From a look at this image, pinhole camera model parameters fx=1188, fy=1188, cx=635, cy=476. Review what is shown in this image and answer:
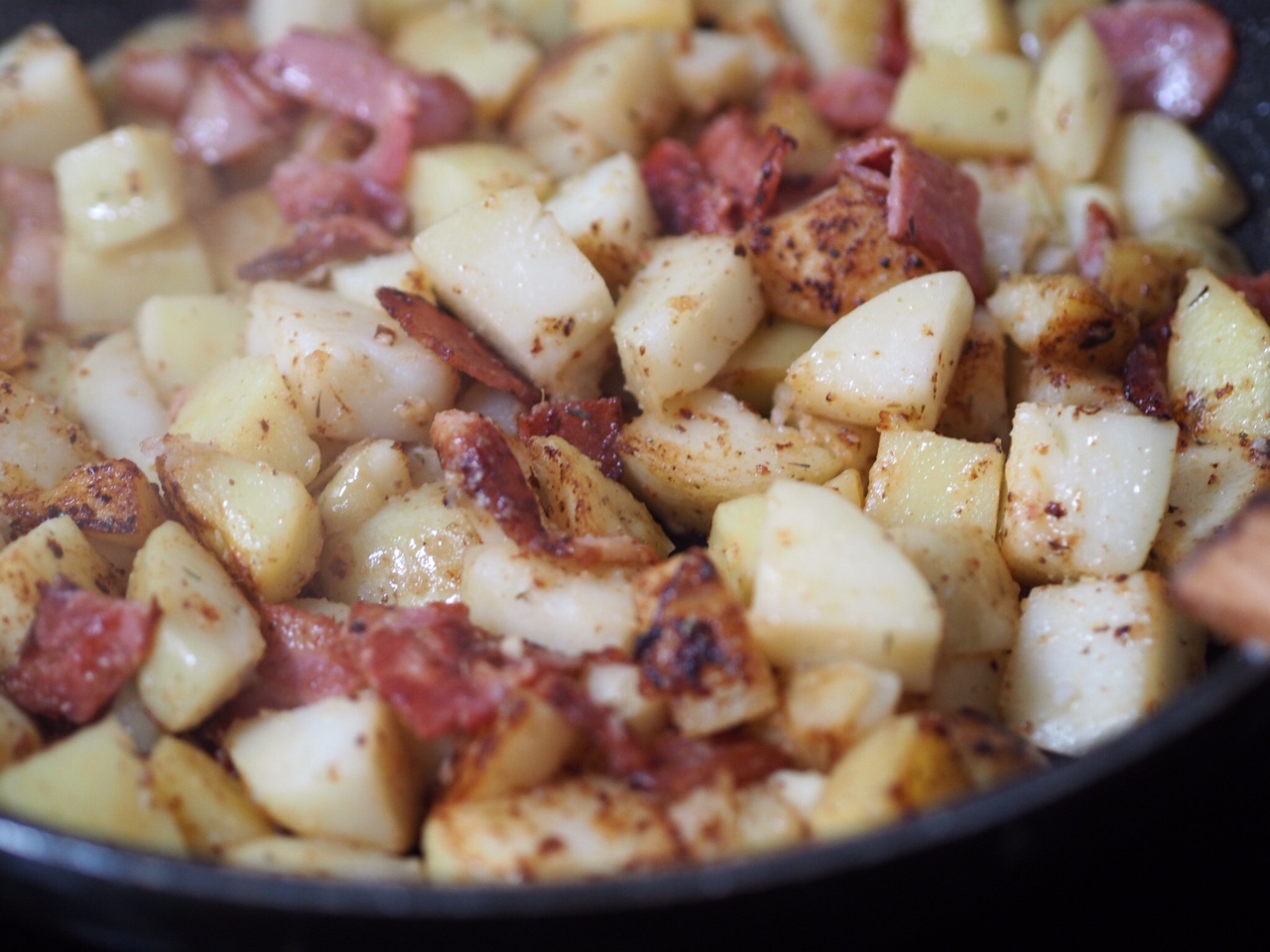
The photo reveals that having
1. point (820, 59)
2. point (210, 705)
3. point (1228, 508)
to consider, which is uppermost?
point (820, 59)

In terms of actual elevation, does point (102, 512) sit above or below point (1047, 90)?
below

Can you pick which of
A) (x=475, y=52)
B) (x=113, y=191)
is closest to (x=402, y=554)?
(x=113, y=191)

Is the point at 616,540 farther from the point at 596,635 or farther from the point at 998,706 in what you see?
the point at 998,706

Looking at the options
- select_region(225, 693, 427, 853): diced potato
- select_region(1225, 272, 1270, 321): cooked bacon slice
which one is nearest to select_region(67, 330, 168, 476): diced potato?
select_region(225, 693, 427, 853): diced potato

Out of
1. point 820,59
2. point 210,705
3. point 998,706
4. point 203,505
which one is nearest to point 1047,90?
point 820,59

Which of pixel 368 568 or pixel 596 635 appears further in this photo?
pixel 368 568

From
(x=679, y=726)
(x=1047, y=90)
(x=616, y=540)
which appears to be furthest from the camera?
(x=1047, y=90)

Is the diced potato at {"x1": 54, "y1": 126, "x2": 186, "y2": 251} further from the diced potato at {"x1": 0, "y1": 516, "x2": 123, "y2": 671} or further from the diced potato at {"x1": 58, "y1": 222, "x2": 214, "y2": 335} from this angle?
the diced potato at {"x1": 0, "y1": 516, "x2": 123, "y2": 671}

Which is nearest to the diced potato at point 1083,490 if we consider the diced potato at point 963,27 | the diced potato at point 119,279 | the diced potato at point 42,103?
the diced potato at point 963,27
